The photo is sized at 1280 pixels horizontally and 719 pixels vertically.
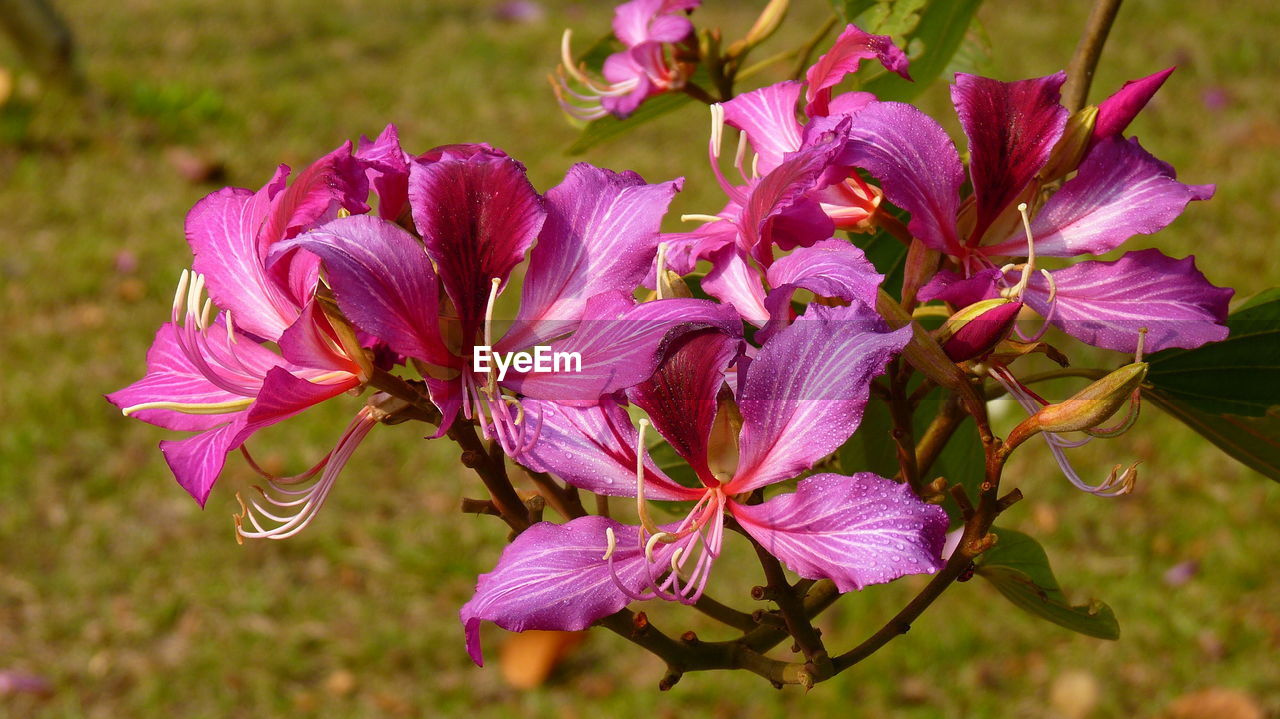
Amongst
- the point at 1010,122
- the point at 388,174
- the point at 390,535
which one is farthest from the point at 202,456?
the point at 390,535

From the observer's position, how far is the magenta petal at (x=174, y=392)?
0.76m

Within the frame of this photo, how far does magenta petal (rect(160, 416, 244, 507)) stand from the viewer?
68 centimetres

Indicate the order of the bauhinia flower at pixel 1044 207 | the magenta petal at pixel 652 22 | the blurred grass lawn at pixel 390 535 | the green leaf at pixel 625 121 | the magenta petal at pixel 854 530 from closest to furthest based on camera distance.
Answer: the magenta petal at pixel 854 530 → the bauhinia flower at pixel 1044 207 → the magenta petal at pixel 652 22 → the green leaf at pixel 625 121 → the blurred grass lawn at pixel 390 535

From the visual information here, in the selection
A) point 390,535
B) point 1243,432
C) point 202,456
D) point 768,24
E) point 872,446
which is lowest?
point 390,535

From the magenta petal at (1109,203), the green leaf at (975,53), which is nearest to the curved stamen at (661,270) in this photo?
the magenta petal at (1109,203)

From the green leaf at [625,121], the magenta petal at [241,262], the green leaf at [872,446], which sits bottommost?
the green leaf at [872,446]

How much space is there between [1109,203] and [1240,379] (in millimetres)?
306

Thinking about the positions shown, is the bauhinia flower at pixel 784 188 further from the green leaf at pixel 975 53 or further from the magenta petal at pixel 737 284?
the green leaf at pixel 975 53

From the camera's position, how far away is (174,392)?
77 centimetres

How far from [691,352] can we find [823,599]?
0.73ft

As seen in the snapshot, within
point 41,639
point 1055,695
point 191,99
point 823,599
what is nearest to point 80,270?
point 191,99

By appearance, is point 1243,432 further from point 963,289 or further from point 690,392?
point 690,392

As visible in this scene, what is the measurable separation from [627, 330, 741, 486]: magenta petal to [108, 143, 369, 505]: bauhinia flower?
0.51 ft

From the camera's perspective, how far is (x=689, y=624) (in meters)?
2.66
